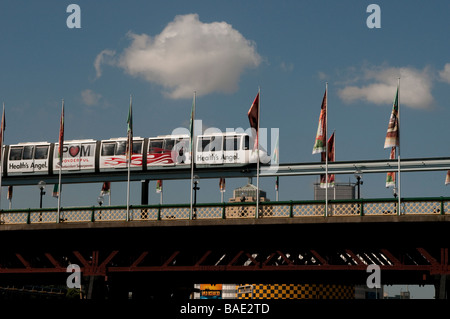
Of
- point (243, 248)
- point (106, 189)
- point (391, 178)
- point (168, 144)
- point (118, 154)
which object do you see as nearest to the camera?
point (243, 248)

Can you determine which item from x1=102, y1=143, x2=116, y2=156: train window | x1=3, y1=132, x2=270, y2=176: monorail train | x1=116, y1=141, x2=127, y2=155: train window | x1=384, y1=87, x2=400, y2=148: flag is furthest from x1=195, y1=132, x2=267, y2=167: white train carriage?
x1=384, y1=87, x2=400, y2=148: flag

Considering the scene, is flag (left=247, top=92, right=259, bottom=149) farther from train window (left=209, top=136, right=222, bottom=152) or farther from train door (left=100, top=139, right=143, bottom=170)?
train door (left=100, top=139, right=143, bottom=170)

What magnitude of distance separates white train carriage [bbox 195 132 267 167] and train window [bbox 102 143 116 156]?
798 centimetres

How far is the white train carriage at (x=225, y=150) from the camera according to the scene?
62.0 m

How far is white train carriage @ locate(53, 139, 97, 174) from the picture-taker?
6656 cm

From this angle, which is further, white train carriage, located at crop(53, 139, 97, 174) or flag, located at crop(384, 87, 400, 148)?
white train carriage, located at crop(53, 139, 97, 174)

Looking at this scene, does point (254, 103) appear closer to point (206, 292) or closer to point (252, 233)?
point (252, 233)

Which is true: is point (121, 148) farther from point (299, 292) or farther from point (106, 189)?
point (299, 292)

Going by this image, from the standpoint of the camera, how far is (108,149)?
217 ft

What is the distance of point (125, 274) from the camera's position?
4653 centimetres

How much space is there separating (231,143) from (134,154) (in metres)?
8.82

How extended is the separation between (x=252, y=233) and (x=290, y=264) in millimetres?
2871

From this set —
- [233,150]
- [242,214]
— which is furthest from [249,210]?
[233,150]

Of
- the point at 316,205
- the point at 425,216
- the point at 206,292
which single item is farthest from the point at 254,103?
the point at 206,292
